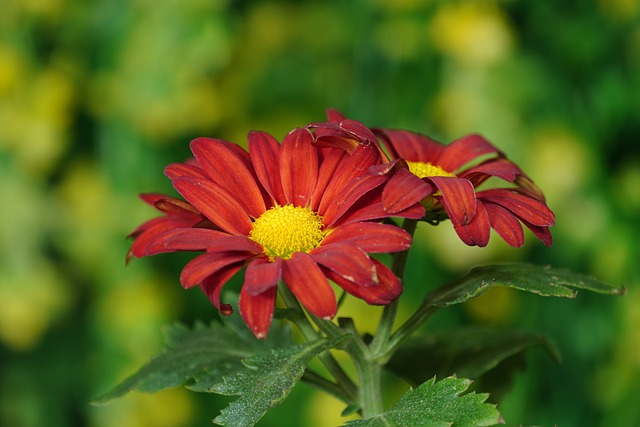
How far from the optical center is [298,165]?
16.7 inches

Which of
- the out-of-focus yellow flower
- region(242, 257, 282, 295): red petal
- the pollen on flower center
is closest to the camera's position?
region(242, 257, 282, 295): red petal

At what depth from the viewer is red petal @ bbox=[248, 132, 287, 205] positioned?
1.40 feet

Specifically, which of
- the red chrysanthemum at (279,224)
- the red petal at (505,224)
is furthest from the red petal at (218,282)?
the red petal at (505,224)

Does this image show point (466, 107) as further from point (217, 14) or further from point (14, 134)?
point (14, 134)

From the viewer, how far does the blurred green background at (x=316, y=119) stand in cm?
108

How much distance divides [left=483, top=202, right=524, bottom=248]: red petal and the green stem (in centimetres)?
10

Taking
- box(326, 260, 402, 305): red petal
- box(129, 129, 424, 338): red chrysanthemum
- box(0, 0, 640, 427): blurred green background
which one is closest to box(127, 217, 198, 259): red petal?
box(129, 129, 424, 338): red chrysanthemum

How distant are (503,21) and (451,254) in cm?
30

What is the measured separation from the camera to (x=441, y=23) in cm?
110

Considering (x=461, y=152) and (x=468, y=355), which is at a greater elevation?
(x=461, y=152)

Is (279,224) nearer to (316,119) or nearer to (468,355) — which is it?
(468,355)

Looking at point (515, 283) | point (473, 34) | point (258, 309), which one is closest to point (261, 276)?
point (258, 309)

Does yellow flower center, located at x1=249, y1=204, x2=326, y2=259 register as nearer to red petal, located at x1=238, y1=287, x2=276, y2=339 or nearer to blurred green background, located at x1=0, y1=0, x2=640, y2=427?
red petal, located at x1=238, y1=287, x2=276, y2=339

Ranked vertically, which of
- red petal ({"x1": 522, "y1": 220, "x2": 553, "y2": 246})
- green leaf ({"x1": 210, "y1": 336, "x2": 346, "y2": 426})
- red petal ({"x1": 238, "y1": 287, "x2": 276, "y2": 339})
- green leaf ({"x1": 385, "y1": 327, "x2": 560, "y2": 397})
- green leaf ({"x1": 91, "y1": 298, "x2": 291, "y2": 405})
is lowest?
green leaf ({"x1": 385, "y1": 327, "x2": 560, "y2": 397})
